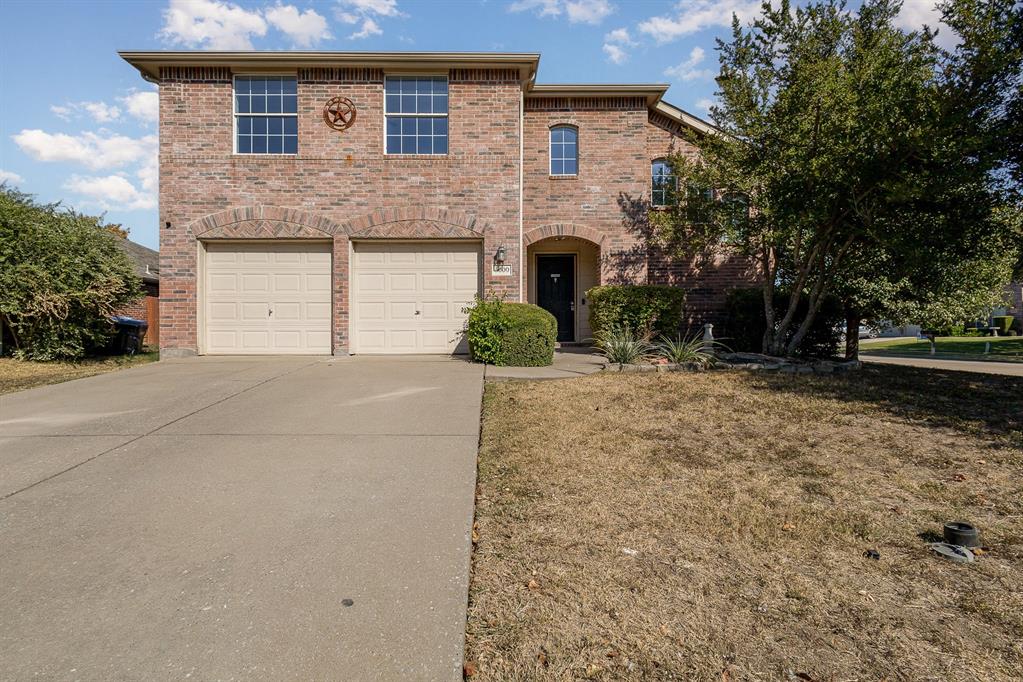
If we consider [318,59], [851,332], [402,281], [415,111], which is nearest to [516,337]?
[402,281]

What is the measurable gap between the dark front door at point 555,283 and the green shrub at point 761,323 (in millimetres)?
3754

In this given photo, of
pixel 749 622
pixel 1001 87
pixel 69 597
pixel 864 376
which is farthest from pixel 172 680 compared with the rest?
pixel 1001 87

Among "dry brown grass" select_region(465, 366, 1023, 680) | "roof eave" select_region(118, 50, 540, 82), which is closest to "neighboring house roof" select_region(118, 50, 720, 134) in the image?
"roof eave" select_region(118, 50, 540, 82)

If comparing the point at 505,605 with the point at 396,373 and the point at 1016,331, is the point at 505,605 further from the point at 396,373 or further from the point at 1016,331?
the point at 1016,331

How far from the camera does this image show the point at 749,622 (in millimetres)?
2428

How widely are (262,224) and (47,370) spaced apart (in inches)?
183

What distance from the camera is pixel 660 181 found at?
47.5 feet

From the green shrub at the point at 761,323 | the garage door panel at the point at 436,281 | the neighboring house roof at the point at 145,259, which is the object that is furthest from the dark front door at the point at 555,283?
the neighboring house roof at the point at 145,259

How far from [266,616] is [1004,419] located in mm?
7184

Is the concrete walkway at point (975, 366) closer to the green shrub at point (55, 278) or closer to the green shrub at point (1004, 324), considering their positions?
the green shrub at point (55, 278)

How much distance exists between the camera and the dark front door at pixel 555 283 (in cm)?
1530

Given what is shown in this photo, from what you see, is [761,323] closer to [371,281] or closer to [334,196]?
[371,281]

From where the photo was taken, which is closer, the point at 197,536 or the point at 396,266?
the point at 197,536

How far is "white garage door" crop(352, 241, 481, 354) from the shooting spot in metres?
12.5
